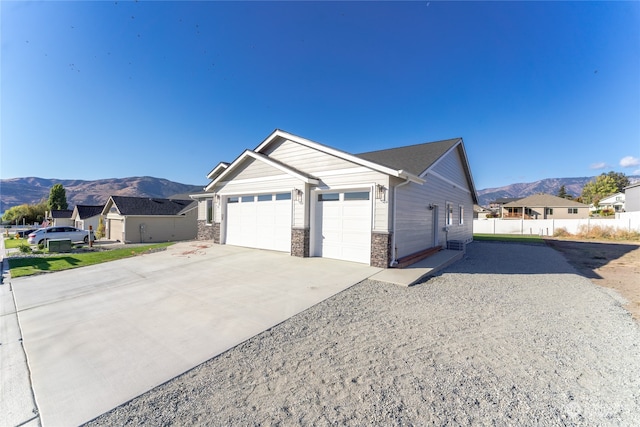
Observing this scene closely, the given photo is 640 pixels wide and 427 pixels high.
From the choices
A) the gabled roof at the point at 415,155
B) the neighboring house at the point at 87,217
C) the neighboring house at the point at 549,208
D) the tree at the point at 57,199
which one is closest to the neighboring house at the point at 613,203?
the neighboring house at the point at 549,208

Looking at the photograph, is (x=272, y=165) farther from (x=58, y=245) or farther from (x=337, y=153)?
(x=58, y=245)

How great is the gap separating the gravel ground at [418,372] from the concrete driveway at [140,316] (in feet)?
1.34

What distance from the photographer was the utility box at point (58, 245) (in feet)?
51.5

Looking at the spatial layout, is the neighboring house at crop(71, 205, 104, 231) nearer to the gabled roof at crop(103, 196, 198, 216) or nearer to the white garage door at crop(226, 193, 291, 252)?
the gabled roof at crop(103, 196, 198, 216)

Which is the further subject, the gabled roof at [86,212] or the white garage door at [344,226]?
the gabled roof at [86,212]

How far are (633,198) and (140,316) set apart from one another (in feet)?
142

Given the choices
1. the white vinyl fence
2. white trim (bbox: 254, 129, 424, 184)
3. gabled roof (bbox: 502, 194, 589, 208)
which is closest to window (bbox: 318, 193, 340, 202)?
white trim (bbox: 254, 129, 424, 184)

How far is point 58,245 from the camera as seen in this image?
15789 millimetres

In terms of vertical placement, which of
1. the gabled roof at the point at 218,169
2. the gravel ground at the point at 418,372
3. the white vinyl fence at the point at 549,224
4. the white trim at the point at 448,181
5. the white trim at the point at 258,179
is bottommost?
the gravel ground at the point at 418,372

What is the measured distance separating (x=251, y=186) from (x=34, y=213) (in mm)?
61044

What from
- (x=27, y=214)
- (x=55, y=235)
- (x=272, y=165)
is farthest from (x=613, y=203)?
(x=27, y=214)

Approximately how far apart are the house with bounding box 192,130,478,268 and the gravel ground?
3.55 meters

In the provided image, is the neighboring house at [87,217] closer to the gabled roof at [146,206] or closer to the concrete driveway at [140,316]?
the gabled roof at [146,206]

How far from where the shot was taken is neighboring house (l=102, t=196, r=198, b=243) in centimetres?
2228
